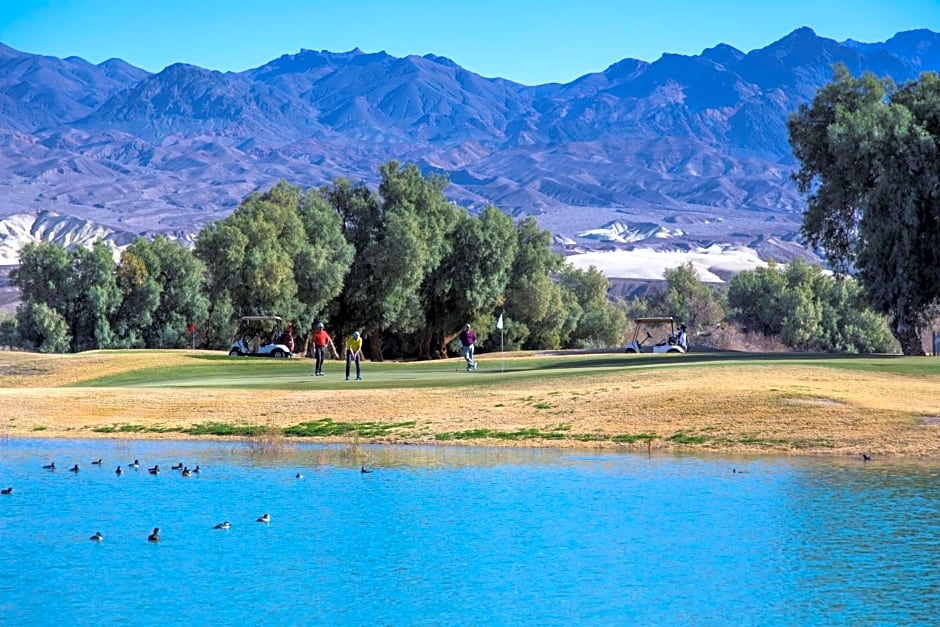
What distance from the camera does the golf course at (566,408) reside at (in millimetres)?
33250

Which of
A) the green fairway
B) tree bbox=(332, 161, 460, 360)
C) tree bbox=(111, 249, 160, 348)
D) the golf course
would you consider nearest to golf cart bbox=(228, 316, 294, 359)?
the green fairway

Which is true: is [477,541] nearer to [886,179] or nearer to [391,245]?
[886,179]

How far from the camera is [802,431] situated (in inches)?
1300

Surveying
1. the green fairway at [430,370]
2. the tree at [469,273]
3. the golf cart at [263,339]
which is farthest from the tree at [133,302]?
the green fairway at [430,370]

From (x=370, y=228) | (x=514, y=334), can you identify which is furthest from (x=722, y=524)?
(x=514, y=334)

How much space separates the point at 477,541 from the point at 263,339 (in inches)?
2093

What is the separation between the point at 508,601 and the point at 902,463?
45.4 feet

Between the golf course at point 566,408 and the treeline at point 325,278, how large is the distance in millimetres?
30958

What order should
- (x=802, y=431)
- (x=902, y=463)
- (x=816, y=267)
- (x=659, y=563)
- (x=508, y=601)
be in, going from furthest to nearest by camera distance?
1. (x=816, y=267)
2. (x=802, y=431)
3. (x=902, y=463)
4. (x=659, y=563)
5. (x=508, y=601)

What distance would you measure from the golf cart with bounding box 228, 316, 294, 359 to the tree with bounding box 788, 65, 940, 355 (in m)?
25.5

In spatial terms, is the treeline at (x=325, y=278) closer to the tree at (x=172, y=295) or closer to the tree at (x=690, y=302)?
the tree at (x=172, y=295)

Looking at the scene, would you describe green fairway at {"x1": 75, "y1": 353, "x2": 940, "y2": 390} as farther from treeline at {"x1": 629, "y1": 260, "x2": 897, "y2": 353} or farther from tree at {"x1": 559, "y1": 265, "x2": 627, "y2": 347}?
tree at {"x1": 559, "y1": 265, "x2": 627, "y2": 347}

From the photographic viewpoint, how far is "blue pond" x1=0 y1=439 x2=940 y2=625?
18.5m

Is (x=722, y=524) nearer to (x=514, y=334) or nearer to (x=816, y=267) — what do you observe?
(x=514, y=334)
